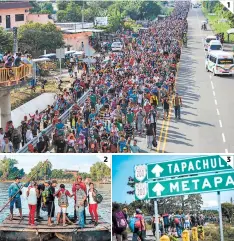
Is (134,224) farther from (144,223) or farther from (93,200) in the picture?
(93,200)

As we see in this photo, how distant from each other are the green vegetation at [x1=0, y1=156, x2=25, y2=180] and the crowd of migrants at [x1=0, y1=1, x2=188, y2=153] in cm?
445

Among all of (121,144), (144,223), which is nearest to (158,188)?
(144,223)

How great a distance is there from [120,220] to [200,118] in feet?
52.6

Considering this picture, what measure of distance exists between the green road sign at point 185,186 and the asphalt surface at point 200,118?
30.5 feet

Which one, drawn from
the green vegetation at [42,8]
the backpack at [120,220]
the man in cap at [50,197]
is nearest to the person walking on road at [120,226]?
the backpack at [120,220]

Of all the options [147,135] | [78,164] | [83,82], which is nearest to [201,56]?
[83,82]

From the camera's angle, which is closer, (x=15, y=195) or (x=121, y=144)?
(x=15, y=195)

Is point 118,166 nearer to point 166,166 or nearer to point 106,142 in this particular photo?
point 166,166

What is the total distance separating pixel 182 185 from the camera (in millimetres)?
16828

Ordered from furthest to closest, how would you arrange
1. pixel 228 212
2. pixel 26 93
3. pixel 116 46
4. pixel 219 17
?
pixel 219 17 < pixel 116 46 < pixel 26 93 < pixel 228 212

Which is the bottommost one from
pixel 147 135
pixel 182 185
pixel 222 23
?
pixel 222 23

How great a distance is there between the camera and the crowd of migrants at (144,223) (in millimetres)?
17109

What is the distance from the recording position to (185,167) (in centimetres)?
1686

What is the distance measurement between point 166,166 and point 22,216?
12.2 feet
